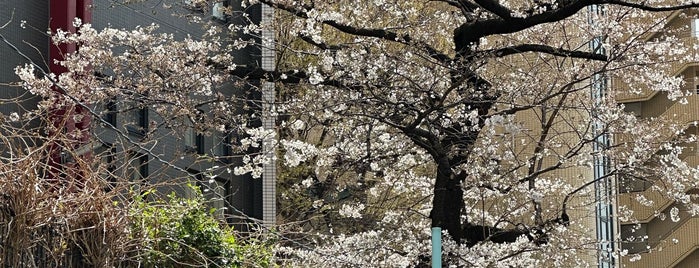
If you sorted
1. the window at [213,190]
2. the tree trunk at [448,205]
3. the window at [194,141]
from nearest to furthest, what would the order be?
the window at [213,190]
the tree trunk at [448,205]
the window at [194,141]

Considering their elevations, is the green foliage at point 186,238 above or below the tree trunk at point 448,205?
below

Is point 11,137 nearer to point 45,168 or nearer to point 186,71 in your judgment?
point 45,168

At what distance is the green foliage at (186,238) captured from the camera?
7.80m

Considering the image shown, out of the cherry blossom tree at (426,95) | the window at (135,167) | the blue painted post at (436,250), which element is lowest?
the blue painted post at (436,250)

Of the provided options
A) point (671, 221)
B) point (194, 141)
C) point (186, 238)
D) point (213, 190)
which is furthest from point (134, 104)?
point (671, 221)

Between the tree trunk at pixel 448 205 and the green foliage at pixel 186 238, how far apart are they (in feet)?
20.8

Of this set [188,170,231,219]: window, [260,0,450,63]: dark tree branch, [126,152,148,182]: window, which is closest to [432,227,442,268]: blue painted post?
[188,170,231,219]: window

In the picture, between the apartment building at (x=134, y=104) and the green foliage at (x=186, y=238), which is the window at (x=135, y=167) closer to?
the green foliage at (x=186, y=238)

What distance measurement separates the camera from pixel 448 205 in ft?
51.4

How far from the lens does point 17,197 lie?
6582mm

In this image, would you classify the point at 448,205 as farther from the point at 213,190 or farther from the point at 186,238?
the point at 213,190

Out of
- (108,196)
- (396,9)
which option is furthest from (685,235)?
(108,196)

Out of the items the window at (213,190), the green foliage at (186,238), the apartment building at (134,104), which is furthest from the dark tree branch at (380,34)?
the green foliage at (186,238)

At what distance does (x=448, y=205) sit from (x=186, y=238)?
760 cm
